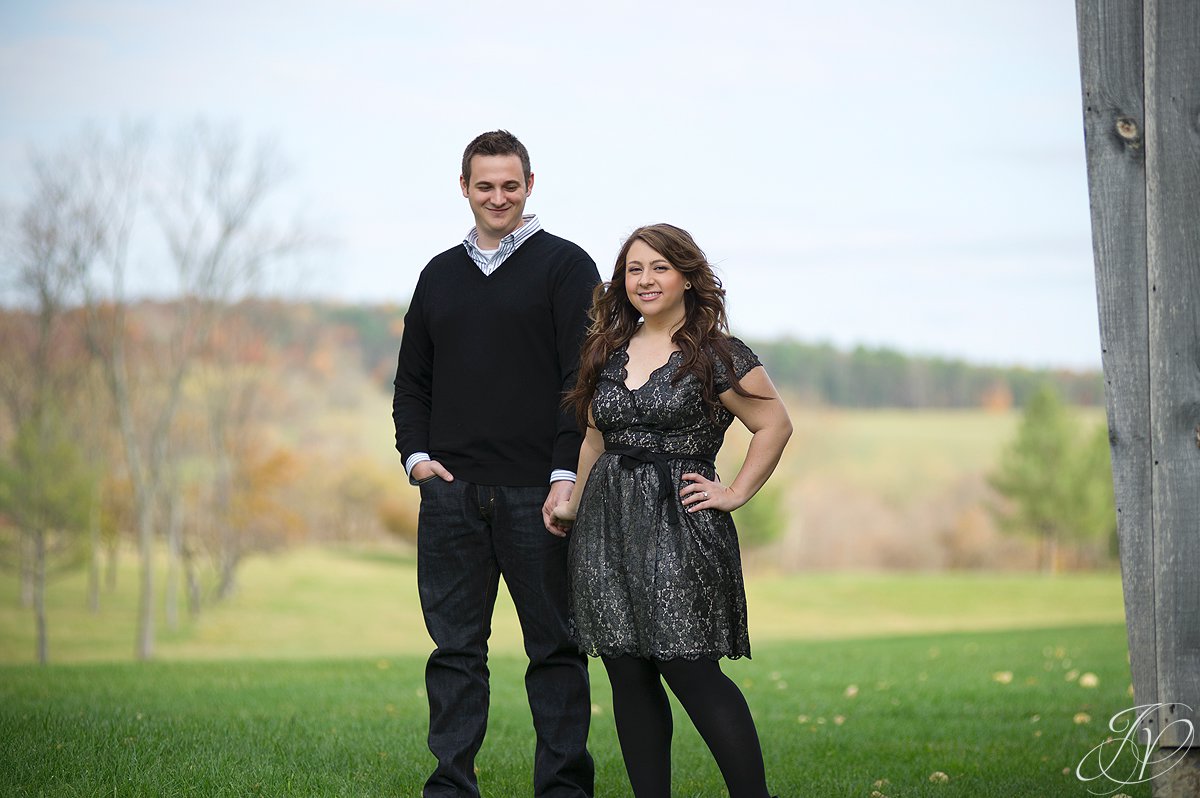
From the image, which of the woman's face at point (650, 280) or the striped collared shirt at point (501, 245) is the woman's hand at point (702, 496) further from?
the striped collared shirt at point (501, 245)

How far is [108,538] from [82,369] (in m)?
4.79

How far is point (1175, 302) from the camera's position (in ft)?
8.61

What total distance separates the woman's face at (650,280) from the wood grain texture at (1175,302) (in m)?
1.25

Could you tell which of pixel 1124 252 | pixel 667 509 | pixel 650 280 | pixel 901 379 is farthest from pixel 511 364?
pixel 901 379

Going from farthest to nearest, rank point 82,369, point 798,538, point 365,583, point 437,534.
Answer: point 798,538
point 365,583
point 82,369
point 437,534

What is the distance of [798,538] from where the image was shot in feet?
150

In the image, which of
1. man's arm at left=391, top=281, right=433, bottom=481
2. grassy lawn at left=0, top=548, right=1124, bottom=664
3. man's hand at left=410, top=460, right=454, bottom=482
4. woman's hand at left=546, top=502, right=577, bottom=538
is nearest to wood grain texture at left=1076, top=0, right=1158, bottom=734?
woman's hand at left=546, top=502, right=577, bottom=538

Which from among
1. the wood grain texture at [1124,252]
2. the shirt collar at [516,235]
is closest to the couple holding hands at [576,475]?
the shirt collar at [516,235]

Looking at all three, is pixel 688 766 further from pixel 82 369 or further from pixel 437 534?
pixel 82 369

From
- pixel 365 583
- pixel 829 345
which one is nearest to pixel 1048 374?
pixel 829 345

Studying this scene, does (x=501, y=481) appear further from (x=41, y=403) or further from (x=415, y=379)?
(x=41, y=403)

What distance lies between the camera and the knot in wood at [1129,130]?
2682 millimetres

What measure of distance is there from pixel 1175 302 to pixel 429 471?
7.23ft

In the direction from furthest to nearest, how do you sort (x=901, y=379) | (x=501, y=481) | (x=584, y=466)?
(x=901, y=379), (x=501, y=481), (x=584, y=466)
